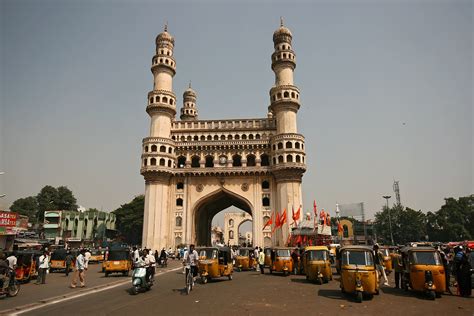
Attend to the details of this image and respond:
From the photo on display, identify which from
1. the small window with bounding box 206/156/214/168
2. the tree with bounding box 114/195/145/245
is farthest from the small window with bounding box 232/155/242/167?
the tree with bounding box 114/195/145/245

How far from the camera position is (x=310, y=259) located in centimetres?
1678

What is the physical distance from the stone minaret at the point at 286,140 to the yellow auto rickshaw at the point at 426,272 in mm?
26913

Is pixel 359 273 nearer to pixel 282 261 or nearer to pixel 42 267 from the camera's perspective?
pixel 282 261

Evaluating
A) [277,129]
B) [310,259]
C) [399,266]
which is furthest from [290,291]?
[277,129]

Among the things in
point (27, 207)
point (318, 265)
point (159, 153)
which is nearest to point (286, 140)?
point (159, 153)

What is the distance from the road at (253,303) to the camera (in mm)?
9891

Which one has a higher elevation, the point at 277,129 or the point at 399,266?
the point at 277,129

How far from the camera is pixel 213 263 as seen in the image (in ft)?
55.6

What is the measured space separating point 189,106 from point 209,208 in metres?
20.9

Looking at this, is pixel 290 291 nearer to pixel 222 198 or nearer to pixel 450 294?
pixel 450 294

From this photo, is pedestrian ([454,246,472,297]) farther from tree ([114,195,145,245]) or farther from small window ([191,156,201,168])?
tree ([114,195,145,245])

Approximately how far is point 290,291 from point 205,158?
106 ft

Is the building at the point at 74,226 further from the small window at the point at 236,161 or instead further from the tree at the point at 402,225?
the tree at the point at 402,225

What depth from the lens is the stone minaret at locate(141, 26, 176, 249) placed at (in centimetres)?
4091
